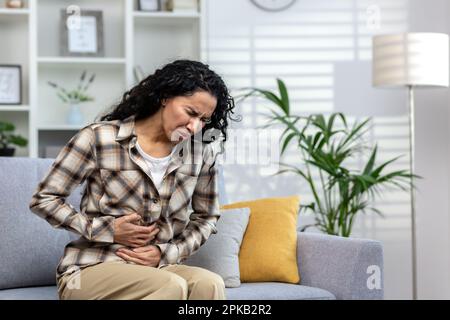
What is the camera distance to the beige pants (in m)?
1.88

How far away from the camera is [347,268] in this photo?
8.48 feet

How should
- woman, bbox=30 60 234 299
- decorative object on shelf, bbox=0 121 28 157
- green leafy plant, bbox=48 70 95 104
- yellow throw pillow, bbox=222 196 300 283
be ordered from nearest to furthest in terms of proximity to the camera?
1. woman, bbox=30 60 234 299
2. yellow throw pillow, bbox=222 196 300 283
3. decorative object on shelf, bbox=0 121 28 157
4. green leafy plant, bbox=48 70 95 104

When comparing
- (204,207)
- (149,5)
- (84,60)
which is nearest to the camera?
(204,207)

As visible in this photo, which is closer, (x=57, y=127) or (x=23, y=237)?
(x=23, y=237)

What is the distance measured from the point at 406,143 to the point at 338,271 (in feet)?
6.22

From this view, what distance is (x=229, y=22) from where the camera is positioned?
425 centimetres

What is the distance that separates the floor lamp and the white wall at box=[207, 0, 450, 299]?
2.08 ft

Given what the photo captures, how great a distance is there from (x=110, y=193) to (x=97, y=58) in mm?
2165

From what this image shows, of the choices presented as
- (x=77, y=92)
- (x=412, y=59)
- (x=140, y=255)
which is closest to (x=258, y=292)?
(x=140, y=255)

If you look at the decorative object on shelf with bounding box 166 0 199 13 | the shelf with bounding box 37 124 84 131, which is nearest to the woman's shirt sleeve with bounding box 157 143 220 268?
the shelf with bounding box 37 124 84 131

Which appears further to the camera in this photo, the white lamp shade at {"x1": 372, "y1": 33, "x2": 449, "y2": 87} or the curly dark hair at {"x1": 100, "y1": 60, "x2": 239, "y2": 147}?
the white lamp shade at {"x1": 372, "y1": 33, "x2": 449, "y2": 87}

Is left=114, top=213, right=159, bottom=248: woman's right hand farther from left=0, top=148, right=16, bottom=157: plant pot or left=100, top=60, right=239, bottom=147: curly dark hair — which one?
left=0, top=148, right=16, bottom=157: plant pot

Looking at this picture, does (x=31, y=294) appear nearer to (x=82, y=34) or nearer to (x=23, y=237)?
(x=23, y=237)

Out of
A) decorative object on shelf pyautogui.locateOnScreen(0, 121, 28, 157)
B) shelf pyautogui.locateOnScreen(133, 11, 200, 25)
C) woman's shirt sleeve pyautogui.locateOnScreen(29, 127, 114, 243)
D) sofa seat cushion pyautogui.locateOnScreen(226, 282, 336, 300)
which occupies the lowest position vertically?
sofa seat cushion pyautogui.locateOnScreen(226, 282, 336, 300)
